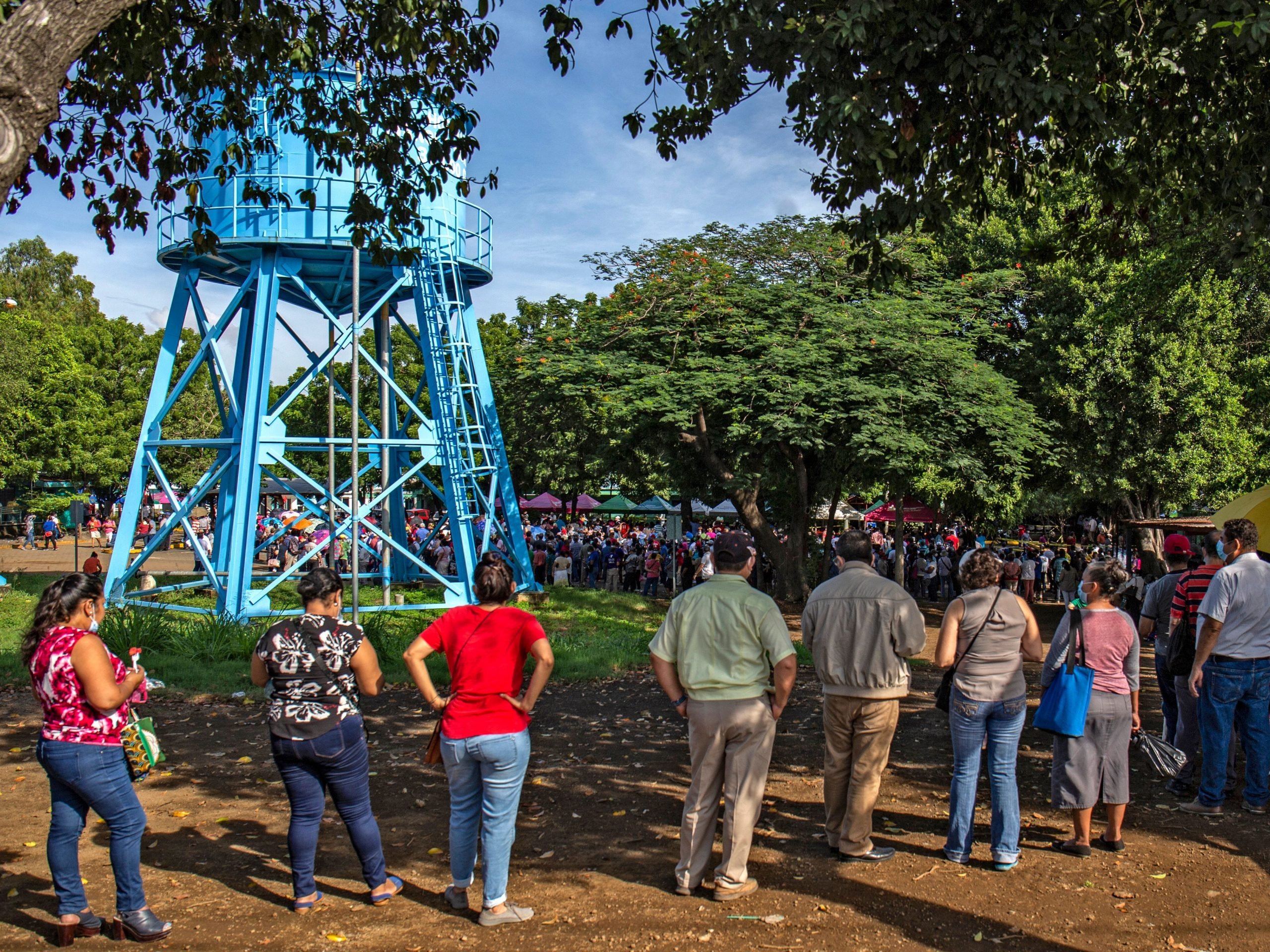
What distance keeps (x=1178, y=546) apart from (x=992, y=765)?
10.9 feet

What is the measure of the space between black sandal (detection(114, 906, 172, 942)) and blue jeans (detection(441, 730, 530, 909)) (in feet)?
4.45

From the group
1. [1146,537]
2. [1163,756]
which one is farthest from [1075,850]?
[1146,537]

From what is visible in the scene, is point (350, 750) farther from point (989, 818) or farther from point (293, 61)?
point (293, 61)

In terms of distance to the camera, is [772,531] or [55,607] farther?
[772,531]

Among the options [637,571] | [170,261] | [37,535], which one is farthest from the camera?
[37,535]

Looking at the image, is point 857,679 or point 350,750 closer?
point 350,750

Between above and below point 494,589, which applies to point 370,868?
below

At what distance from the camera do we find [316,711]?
4773 millimetres

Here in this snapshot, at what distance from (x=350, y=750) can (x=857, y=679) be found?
8.61ft

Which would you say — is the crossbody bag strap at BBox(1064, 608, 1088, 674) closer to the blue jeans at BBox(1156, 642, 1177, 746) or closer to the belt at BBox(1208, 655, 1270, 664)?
the belt at BBox(1208, 655, 1270, 664)

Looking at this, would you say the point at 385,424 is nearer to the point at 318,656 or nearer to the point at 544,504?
the point at 318,656

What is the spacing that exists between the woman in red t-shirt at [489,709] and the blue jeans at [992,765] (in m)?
2.36

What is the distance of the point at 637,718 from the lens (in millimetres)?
9805

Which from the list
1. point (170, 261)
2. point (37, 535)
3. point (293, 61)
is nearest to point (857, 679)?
point (293, 61)
